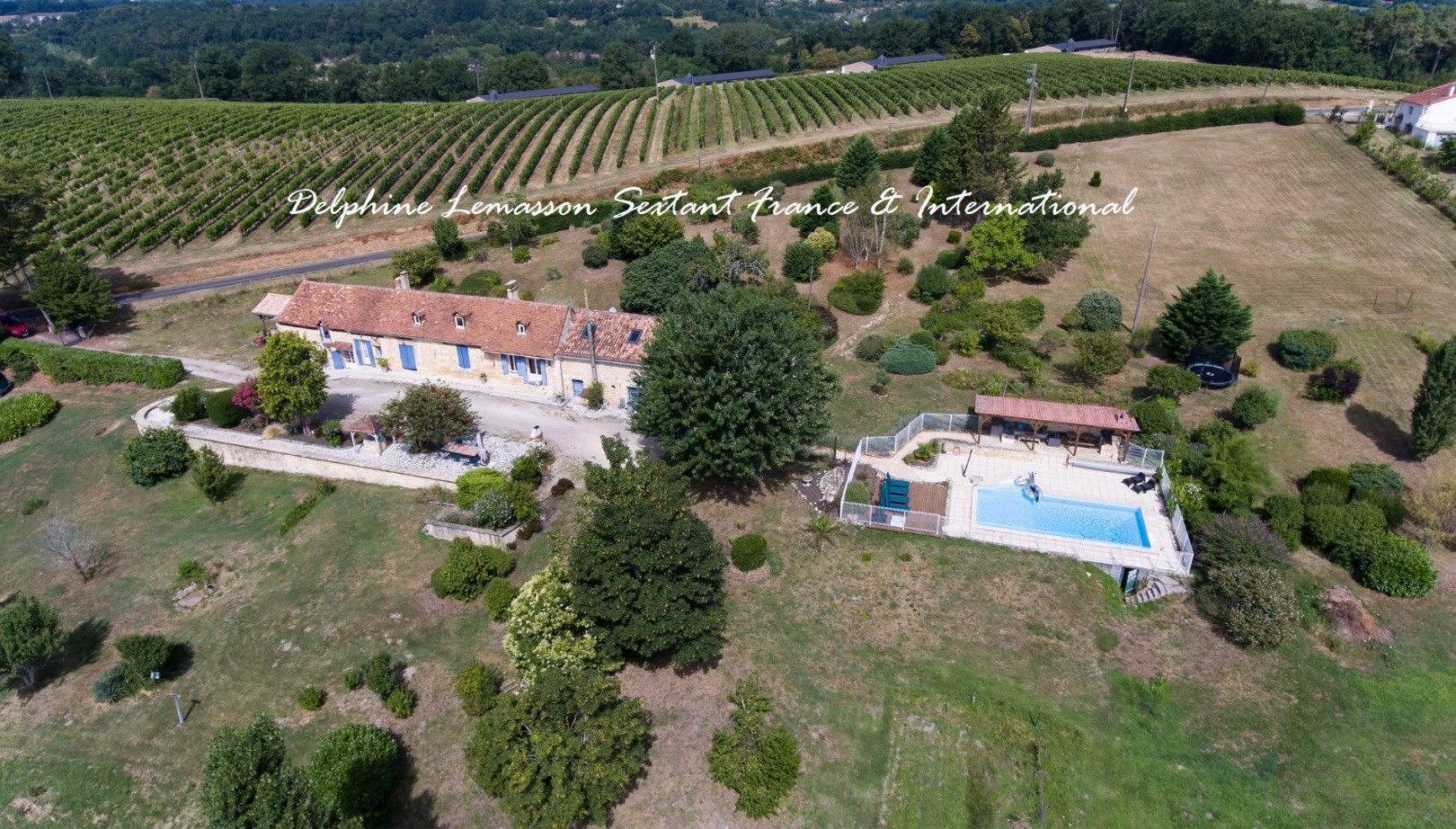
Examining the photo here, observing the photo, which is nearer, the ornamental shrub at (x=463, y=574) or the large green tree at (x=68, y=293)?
the ornamental shrub at (x=463, y=574)

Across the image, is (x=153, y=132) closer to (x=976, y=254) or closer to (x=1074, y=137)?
(x=976, y=254)

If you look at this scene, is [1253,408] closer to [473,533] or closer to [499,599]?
[499,599]

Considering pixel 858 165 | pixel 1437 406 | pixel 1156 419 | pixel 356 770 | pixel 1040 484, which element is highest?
pixel 858 165

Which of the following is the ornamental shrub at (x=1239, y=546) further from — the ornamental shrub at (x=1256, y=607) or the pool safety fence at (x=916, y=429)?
the pool safety fence at (x=916, y=429)

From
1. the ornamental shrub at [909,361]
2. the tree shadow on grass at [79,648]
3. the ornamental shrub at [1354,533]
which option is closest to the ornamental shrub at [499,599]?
the tree shadow on grass at [79,648]

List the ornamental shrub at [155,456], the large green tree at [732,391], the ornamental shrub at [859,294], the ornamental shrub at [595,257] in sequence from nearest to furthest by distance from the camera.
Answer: the large green tree at [732,391]
the ornamental shrub at [155,456]
the ornamental shrub at [859,294]
the ornamental shrub at [595,257]

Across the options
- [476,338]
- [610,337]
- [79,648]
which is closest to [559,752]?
[79,648]
